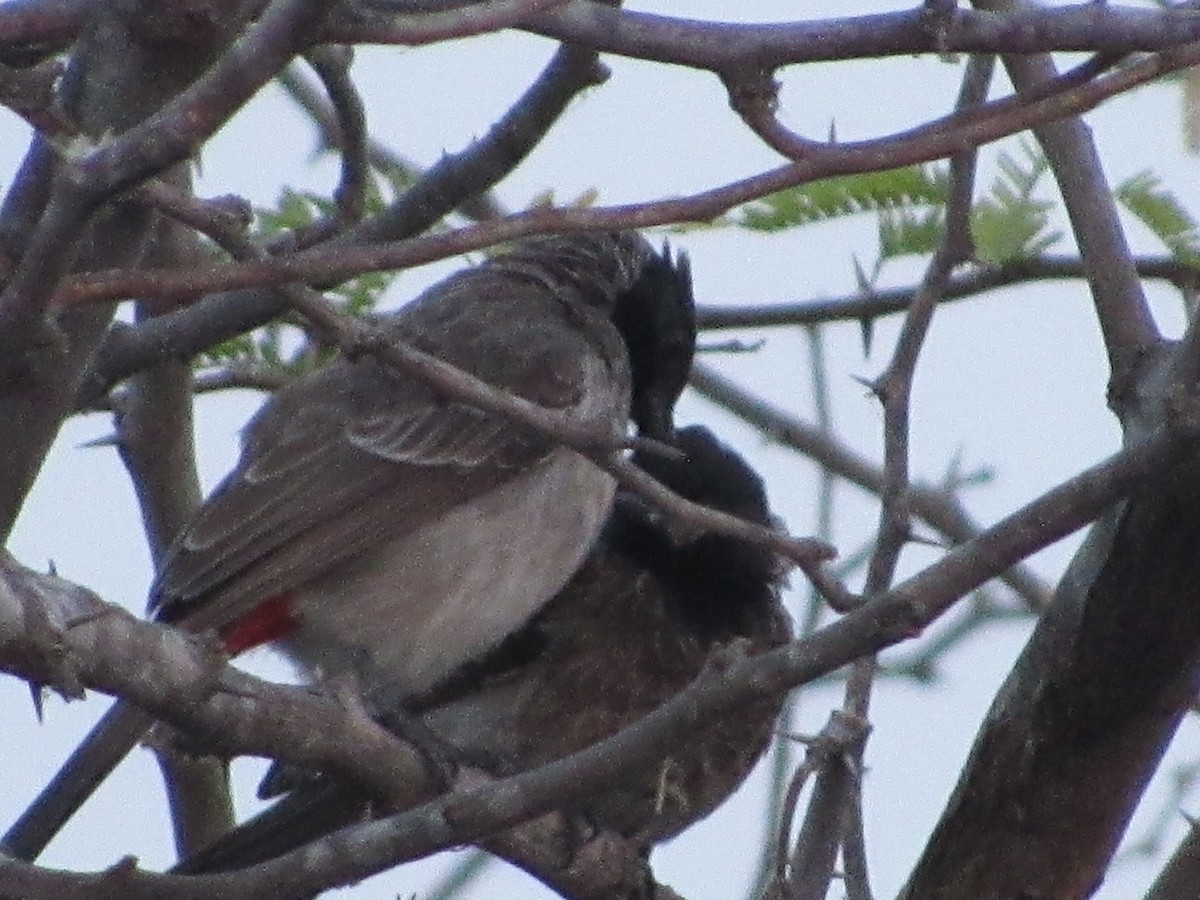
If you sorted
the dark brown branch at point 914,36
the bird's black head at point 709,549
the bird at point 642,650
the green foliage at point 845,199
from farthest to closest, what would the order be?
the bird's black head at point 709,549 < the bird at point 642,650 < the green foliage at point 845,199 < the dark brown branch at point 914,36

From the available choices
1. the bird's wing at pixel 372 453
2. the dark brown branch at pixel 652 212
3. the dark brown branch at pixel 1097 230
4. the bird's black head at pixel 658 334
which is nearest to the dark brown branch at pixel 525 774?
the dark brown branch at pixel 652 212

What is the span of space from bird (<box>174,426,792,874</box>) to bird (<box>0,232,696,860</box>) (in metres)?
0.22

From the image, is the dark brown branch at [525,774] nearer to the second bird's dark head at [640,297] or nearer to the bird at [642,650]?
the bird at [642,650]

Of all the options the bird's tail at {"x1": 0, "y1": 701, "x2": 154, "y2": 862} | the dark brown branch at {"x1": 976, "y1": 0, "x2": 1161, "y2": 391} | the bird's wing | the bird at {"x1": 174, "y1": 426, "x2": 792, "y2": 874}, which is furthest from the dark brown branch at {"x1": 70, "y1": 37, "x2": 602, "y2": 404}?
the bird at {"x1": 174, "y1": 426, "x2": 792, "y2": 874}

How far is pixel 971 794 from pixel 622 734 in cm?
108

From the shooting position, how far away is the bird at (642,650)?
4934 millimetres

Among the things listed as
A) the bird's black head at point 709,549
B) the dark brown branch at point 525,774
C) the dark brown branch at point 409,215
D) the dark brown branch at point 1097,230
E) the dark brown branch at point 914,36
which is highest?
the bird's black head at point 709,549

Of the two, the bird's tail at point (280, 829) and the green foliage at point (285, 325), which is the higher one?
the green foliage at point (285, 325)

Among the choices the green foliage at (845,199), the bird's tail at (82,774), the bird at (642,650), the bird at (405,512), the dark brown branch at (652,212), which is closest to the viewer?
the dark brown branch at (652,212)

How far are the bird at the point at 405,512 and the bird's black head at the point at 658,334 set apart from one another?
0.07ft

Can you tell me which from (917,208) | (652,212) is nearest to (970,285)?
(917,208)

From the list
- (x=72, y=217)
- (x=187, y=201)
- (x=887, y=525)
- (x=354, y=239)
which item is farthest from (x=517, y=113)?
(x=72, y=217)

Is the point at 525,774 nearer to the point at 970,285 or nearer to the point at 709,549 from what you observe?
the point at 970,285

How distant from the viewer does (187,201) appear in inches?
99.5
